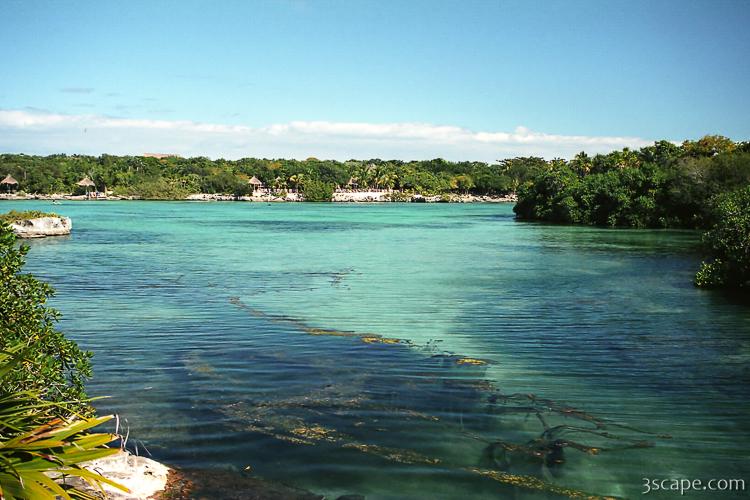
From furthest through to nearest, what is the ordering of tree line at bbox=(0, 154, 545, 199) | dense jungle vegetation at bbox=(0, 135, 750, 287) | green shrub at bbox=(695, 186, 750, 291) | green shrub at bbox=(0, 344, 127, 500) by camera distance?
tree line at bbox=(0, 154, 545, 199)
dense jungle vegetation at bbox=(0, 135, 750, 287)
green shrub at bbox=(695, 186, 750, 291)
green shrub at bbox=(0, 344, 127, 500)

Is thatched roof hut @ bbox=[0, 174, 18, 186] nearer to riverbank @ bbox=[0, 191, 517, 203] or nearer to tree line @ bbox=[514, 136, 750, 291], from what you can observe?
riverbank @ bbox=[0, 191, 517, 203]

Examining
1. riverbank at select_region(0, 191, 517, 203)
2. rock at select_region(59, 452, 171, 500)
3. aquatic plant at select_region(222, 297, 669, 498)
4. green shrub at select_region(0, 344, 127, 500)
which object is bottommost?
aquatic plant at select_region(222, 297, 669, 498)

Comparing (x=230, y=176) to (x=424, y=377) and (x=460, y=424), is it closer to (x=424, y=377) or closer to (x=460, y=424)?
(x=424, y=377)

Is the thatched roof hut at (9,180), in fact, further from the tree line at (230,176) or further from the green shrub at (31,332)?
the green shrub at (31,332)

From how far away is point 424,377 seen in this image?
11.4 metres

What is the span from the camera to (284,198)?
17625 cm

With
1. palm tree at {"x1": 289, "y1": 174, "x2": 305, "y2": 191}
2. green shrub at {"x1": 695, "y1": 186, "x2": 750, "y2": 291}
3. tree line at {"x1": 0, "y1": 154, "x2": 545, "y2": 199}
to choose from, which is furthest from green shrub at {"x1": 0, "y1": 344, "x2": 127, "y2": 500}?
palm tree at {"x1": 289, "y1": 174, "x2": 305, "y2": 191}

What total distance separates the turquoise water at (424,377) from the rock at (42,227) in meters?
24.1

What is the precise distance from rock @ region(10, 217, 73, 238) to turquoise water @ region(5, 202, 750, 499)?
79.2 feet

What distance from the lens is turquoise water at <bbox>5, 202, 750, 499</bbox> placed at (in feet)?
25.4

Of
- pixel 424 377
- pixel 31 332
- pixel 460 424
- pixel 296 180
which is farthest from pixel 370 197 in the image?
pixel 31 332

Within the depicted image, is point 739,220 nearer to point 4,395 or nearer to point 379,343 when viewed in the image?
point 379,343

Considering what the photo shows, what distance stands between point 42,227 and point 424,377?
45.1m

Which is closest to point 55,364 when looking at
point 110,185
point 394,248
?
point 394,248
